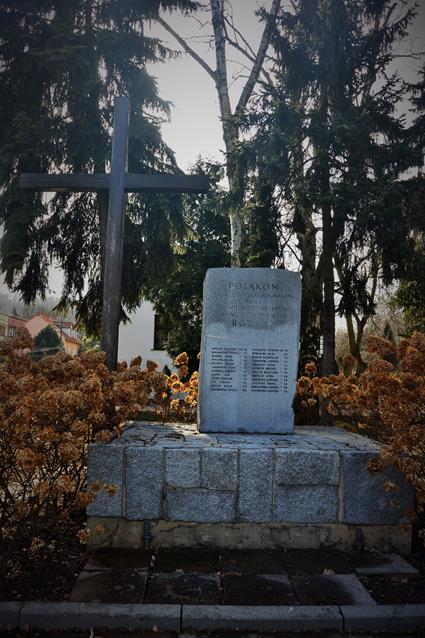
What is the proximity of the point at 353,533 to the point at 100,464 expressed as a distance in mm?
2140

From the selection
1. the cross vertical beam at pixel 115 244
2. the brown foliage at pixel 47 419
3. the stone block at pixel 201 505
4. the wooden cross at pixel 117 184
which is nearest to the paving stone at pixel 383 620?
the stone block at pixel 201 505

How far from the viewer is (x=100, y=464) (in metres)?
3.88

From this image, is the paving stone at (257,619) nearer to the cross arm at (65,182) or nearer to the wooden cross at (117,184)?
the wooden cross at (117,184)

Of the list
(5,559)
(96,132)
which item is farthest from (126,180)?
(96,132)

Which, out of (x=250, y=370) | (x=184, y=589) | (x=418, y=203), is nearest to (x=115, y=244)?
(x=250, y=370)

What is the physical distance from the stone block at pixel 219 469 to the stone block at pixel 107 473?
0.67 meters

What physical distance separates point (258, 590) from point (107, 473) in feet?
4.69

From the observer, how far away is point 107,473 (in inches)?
153

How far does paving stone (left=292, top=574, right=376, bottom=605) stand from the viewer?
3070 millimetres

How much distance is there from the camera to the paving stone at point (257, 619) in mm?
2867

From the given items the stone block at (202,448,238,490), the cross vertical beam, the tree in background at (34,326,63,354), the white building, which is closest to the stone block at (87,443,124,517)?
the stone block at (202,448,238,490)

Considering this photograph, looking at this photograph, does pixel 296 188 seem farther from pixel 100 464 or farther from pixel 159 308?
pixel 159 308

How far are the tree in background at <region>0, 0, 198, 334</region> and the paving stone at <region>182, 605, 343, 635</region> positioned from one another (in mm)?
8759

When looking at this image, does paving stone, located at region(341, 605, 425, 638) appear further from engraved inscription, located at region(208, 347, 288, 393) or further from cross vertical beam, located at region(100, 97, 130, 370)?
cross vertical beam, located at region(100, 97, 130, 370)
